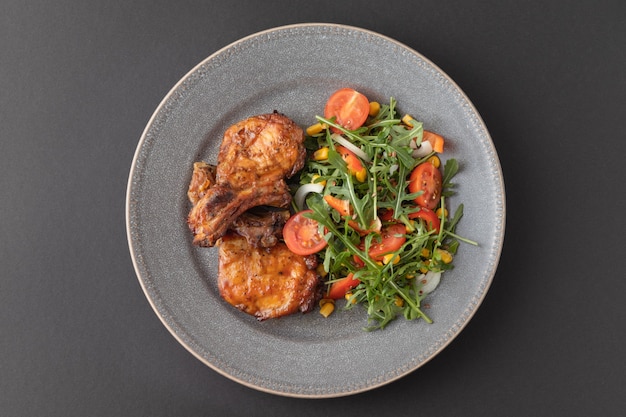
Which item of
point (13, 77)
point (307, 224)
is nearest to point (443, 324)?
point (307, 224)

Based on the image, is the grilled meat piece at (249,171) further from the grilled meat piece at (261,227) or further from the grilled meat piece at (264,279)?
the grilled meat piece at (264,279)

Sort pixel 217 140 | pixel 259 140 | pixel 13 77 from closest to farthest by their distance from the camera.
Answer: pixel 259 140, pixel 217 140, pixel 13 77

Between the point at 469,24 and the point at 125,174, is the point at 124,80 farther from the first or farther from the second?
the point at 469,24

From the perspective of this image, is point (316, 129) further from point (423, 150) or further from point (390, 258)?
point (390, 258)

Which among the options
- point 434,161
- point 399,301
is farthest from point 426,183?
point 399,301

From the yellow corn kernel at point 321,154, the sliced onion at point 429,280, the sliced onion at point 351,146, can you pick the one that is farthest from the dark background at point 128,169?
the yellow corn kernel at point 321,154

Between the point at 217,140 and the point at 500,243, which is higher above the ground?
the point at 217,140

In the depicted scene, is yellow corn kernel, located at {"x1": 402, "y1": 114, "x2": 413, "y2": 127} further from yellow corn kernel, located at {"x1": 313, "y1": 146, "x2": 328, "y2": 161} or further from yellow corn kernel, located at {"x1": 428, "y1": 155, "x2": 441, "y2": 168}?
yellow corn kernel, located at {"x1": 313, "y1": 146, "x2": 328, "y2": 161}
